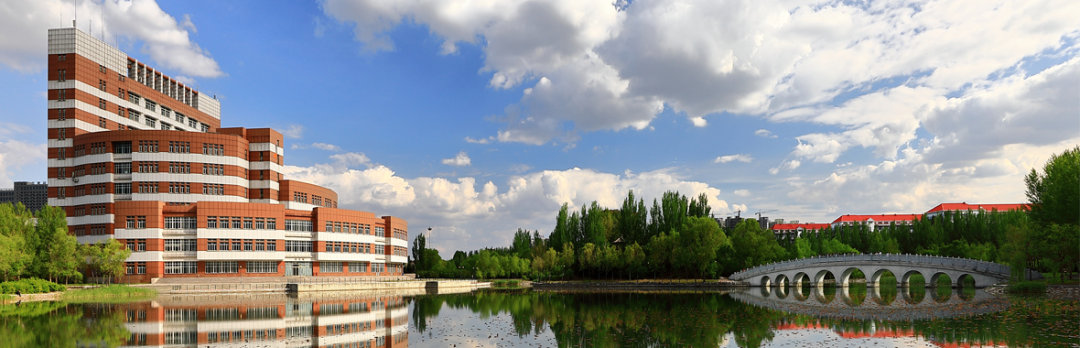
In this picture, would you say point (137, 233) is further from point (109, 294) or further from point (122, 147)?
point (109, 294)

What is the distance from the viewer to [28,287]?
57.4m

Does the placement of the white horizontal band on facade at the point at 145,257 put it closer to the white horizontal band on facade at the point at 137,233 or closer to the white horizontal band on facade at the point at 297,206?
the white horizontal band on facade at the point at 137,233

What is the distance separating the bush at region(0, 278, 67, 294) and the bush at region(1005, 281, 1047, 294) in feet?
267

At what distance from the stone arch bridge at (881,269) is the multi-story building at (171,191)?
55.0m

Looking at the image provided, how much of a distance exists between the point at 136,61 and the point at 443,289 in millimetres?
60199

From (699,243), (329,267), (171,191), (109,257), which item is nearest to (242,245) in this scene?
(329,267)

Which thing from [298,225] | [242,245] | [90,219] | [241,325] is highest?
[90,219]

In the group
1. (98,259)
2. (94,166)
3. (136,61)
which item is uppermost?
(136,61)

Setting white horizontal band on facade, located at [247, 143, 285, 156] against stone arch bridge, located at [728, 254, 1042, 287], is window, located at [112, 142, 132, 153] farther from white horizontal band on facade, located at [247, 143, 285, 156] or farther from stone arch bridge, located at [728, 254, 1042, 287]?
stone arch bridge, located at [728, 254, 1042, 287]

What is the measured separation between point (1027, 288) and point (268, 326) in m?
57.7

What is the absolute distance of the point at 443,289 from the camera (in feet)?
268

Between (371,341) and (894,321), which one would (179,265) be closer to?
(371,341)

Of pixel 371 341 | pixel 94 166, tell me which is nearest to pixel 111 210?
pixel 94 166

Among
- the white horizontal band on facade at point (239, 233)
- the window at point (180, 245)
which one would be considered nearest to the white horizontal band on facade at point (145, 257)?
the window at point (180, 245)
